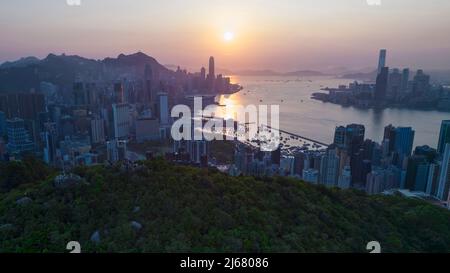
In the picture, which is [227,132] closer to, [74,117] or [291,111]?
[291,111]

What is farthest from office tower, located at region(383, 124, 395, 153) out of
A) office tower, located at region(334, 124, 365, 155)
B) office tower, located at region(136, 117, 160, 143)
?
office tower, located at region(136, 117, 160, 143)

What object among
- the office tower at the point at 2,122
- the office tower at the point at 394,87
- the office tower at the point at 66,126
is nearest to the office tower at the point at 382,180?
the office tower at the point at 394,87

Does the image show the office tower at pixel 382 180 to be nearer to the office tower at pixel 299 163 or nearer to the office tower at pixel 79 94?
the office tower at pixel 299 163

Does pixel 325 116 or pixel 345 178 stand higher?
pixel 325 116

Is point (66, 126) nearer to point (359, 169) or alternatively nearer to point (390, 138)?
point (359, 169)

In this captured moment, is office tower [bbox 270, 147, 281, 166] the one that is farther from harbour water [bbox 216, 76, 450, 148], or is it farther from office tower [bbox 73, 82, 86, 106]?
office tower [bbox 73, 82, 86, 106]

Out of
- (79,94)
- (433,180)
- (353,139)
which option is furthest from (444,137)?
(79,94)
